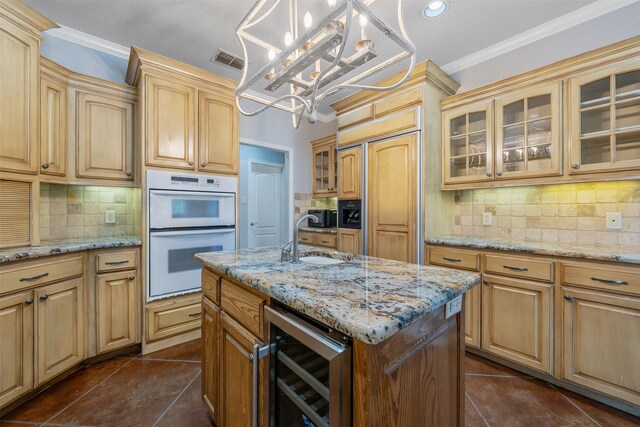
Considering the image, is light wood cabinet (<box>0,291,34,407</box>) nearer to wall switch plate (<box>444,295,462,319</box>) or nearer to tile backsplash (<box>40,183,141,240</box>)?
tile backsplash (<box>40,183,141,240</box>)

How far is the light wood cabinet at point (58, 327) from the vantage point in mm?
1715

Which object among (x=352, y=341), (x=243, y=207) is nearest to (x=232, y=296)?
(x=352, y=341)

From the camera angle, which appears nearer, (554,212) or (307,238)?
(554,212)

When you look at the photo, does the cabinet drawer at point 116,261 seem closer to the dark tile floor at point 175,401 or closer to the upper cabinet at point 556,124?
the dark tile floor at point 175,401

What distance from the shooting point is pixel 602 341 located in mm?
1647

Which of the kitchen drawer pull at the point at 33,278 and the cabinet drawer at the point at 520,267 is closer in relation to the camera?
the kitchen drawer pull at the point at 33,278

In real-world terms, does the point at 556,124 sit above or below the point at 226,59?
below

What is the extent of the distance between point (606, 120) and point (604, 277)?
1086 millimetres

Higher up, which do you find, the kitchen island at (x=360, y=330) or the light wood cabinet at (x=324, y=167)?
the light wood cabinet at (x=324, y=167)

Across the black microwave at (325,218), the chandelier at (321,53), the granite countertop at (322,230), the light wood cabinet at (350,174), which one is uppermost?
the chandelier at (321,53)

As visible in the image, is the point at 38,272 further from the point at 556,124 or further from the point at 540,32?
the point at 540,32

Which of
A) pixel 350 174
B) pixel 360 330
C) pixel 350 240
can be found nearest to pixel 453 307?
pixel 360 330

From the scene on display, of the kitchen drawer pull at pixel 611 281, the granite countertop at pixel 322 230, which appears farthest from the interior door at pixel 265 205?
the kitchen drawer pull at pixel 611 281

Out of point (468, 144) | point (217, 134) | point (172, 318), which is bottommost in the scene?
point (172, 318)
